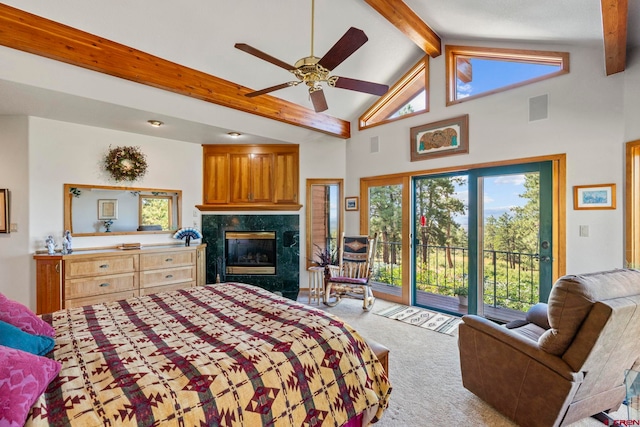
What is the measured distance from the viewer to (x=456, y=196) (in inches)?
168

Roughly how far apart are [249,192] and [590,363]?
4.73 meters

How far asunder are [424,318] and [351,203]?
226 centimetres

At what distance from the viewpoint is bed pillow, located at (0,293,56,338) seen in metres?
1.55

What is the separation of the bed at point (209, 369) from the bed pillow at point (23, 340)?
0.06 meters

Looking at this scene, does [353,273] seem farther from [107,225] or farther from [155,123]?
[107,225]

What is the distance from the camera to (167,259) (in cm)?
446

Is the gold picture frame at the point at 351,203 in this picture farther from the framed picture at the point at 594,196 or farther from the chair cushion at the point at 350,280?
the framed picture at the point at 594,196

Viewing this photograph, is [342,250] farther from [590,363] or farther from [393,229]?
[590,363]

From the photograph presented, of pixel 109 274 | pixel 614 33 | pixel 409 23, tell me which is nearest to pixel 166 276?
pixel 109 274

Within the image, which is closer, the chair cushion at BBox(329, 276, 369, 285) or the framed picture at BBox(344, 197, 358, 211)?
the chair cushion at BBox(329, 276, 369, 285)

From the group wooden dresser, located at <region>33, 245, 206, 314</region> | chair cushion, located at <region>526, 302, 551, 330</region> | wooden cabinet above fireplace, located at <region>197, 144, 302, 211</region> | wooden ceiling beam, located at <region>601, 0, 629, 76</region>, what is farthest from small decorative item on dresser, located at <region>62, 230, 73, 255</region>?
wooden ceiling beam, located at <region>601, 0, 629, 76</region>

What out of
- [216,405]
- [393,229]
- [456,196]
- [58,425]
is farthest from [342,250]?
[58,425]

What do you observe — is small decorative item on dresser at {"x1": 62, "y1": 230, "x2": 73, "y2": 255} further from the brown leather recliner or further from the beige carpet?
the brown leather recliner

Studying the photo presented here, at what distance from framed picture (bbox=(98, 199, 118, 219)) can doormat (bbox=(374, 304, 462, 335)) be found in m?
4.17
